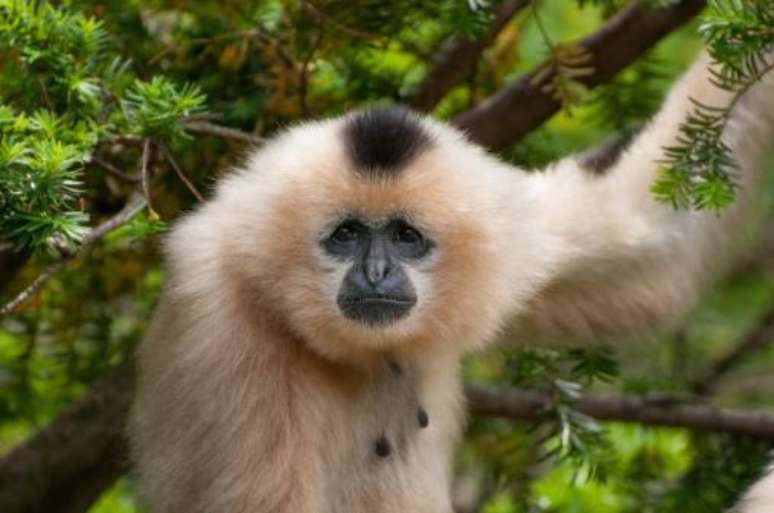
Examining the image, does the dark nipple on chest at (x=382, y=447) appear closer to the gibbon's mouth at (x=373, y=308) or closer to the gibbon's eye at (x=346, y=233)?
the gibbon's mouth at (x=373, y=308)

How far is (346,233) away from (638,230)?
1.31 meters

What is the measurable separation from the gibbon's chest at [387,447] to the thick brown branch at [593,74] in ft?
4.35

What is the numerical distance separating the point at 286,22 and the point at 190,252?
1.16 metres

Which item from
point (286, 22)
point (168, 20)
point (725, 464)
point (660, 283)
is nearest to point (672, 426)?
point (725, 464)

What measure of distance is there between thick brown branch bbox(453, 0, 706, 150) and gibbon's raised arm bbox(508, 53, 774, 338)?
18.0 inches

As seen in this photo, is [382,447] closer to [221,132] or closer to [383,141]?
[383,141]

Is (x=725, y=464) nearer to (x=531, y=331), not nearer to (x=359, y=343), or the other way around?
(x=531, y=331)

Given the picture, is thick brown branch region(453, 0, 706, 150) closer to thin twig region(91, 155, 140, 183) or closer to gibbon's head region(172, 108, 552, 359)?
gibbon's head region(172, 108, 552, 359)

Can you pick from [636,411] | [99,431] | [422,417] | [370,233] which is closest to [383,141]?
[370,233]

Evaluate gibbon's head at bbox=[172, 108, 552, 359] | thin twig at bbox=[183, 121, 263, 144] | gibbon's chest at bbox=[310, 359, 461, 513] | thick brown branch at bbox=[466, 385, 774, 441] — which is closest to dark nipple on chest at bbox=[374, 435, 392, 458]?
gibbon's chest at bbox=[310, 359, 461, 513]

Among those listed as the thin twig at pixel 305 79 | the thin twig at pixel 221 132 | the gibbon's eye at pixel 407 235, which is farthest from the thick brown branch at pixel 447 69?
the gibbon's eye at pixel 407 235

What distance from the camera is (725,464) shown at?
260 inches

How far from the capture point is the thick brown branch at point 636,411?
6602 millimetres

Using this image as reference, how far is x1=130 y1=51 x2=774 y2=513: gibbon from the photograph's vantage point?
5.27 meters
